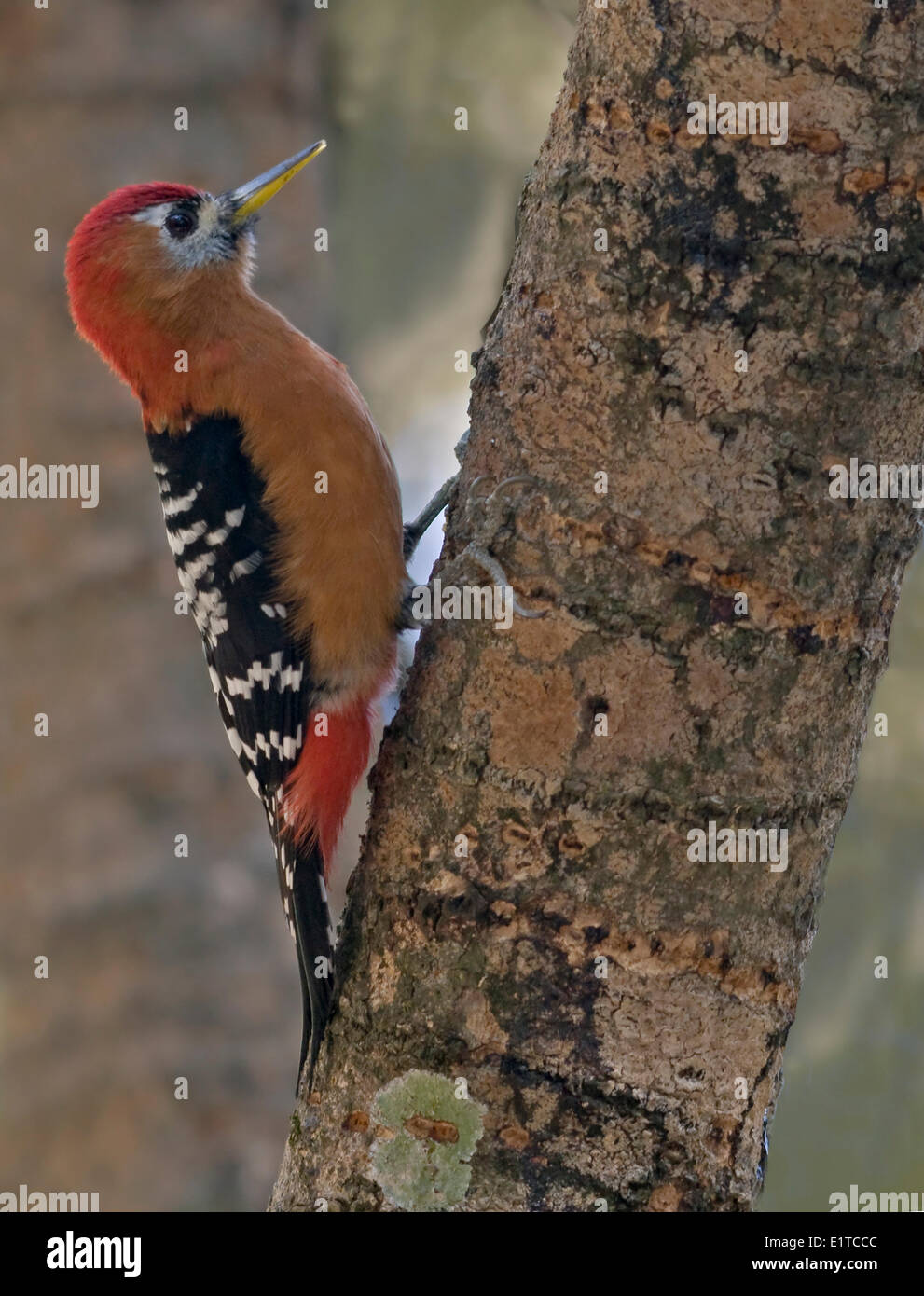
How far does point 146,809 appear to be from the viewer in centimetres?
510

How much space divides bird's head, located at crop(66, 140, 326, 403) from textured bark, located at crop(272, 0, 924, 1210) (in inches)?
69.6

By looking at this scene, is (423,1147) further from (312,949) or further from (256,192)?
(256,192)

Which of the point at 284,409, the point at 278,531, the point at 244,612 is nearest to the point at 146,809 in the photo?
the point at 244,612

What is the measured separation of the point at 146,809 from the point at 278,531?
1.93 m

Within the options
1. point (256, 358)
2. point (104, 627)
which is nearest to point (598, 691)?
point (256, 358)

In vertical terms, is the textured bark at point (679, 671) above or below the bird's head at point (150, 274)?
below

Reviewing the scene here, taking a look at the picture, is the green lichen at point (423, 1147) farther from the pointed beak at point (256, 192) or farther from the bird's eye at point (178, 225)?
the pointed beak at point (256, 192)

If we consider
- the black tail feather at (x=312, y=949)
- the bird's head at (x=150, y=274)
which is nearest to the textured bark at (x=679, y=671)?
the black tail feather at (x=312, y=949)

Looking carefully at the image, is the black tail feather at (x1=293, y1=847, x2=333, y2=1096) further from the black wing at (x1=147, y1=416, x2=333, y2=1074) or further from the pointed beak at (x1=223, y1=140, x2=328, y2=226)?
the pointed beak at (x1=223, y1=140, x2=328, y2=226)

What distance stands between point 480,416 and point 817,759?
2.97ft

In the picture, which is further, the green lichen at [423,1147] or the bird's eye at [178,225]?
the bird's eye at [178,225]

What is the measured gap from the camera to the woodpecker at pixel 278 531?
350cm

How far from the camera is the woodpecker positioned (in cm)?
350

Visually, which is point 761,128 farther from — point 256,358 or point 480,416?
point 256,358
